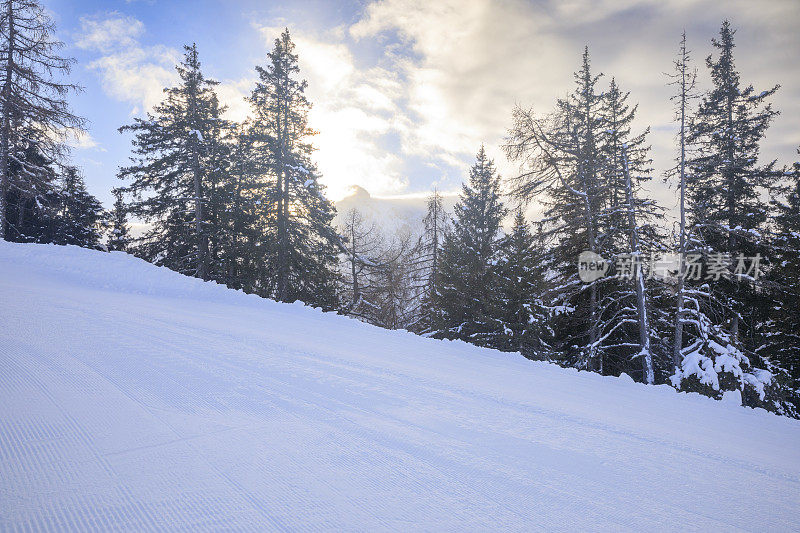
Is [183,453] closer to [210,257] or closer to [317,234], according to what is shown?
[317,234]

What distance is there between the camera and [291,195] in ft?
55.0

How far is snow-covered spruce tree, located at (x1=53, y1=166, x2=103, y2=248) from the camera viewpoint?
19.9 metres

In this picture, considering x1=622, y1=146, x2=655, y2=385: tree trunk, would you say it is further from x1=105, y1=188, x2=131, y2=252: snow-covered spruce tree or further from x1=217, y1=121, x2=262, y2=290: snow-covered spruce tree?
x1=105, y1=188, x2=131, y2=252: snow-covered spruce tree

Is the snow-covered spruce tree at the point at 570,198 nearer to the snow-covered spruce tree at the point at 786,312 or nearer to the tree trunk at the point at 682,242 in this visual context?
the tree trunk at the point at 682,242

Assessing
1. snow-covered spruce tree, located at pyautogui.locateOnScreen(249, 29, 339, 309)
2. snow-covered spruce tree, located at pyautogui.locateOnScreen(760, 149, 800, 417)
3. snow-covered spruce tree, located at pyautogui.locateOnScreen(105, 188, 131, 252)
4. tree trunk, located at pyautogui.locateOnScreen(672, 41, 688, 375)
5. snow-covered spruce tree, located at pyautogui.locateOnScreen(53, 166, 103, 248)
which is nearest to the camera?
tree trunk, located at pyautogui.locateOnScreen(672, 41, 688, 375)

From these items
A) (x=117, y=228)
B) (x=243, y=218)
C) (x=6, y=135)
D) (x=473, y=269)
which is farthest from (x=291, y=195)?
(x=117, y=228)

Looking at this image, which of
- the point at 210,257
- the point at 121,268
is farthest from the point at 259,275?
the point at 121,268

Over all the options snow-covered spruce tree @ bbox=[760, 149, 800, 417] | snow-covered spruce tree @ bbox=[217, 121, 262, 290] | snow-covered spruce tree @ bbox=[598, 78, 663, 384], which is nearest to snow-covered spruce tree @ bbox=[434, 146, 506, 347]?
snow-covered spruce tree @ bbox=[598, 78, 663, 384]

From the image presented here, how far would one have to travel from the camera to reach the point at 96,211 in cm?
2267

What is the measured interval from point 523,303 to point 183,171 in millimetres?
17558

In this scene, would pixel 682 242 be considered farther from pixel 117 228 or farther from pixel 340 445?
pixel 117 228

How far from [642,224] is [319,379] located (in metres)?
12.5

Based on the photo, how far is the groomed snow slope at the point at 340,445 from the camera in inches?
62.5

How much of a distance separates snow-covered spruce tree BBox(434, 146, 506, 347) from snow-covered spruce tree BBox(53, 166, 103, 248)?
20.7 m
